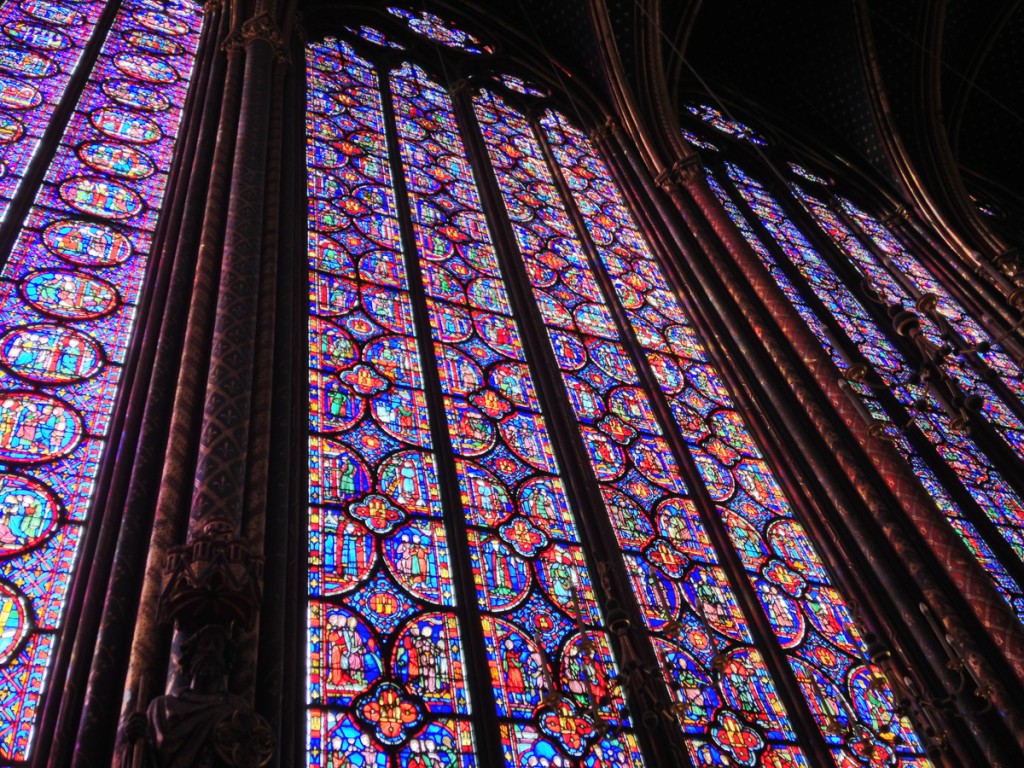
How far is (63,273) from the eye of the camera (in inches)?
282

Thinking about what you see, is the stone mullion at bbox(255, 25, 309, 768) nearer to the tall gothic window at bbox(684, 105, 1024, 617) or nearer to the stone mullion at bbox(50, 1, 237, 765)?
the stone mullion at bbox(50, 1, 237, 765)

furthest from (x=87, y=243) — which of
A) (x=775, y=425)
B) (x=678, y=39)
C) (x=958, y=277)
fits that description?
(x=958, y=277)

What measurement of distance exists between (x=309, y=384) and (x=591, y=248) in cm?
408

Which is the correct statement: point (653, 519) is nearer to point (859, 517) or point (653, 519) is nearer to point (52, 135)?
point (859, 517)

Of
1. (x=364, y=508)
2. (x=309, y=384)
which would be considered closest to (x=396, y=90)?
(x=309, y=384)

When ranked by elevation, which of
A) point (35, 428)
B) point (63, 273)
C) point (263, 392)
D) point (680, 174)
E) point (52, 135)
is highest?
point (680, 174)

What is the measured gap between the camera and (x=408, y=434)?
7184 millimetres

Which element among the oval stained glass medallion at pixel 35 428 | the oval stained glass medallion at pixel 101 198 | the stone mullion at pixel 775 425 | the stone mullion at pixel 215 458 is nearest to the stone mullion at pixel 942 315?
the stone mullion at pixel 775 425

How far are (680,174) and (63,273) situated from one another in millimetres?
6481

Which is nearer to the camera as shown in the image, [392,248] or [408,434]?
[408,434]

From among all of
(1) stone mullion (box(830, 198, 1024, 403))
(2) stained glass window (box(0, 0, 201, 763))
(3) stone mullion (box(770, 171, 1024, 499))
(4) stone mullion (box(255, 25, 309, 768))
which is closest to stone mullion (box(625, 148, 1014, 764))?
(3) stone mullion (box(770, 171, 1024, 499))

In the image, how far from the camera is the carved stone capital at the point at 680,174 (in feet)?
36.8

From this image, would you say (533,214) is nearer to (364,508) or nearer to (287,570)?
(364,508)

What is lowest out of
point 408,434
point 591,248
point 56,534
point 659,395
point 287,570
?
point 287,570
